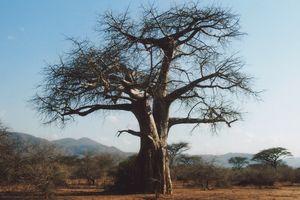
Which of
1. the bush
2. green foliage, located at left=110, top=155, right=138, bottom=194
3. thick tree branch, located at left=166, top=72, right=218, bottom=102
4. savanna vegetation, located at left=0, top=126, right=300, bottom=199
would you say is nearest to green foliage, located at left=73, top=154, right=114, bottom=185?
savanna vegetation, located at left=0, top=126, right=300, bottom=199

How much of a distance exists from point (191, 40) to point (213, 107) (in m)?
2.27

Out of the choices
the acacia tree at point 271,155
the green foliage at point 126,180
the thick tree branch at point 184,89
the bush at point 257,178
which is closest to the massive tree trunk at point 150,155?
the green foliage at point 126,180

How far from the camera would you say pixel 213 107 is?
49.3 ft

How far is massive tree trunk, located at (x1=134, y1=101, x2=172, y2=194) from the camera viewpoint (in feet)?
46.6

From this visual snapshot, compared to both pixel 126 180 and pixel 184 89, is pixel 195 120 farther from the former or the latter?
pixel 126 180

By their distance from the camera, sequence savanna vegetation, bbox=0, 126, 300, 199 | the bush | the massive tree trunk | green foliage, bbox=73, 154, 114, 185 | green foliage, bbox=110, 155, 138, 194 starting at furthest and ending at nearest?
green foliage, bbox=73, 154, 114, 185 → the bush → green foliage, bbox=110, 155, 138, 194 → the massive tree trunk → savanna vegetation, bbox=0, 126, 300, 199

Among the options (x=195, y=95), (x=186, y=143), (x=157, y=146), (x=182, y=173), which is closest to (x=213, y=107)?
(x=195, y=95)

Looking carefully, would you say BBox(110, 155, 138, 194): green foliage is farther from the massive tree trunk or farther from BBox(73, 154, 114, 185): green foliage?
BBox(73, 154, 114, 185): green foliage

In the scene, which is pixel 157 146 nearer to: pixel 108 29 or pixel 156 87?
pixel 156 87

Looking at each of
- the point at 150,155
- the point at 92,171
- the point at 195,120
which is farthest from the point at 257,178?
the point at 150,155

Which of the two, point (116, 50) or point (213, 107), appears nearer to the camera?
point (116, 50)

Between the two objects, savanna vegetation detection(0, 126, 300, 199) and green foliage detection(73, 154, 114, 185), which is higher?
green foliage detection(73, 154, 114, 185)

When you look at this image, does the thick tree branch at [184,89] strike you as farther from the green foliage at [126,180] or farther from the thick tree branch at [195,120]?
the green foliage at [126,180]

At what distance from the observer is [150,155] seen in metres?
14.3
